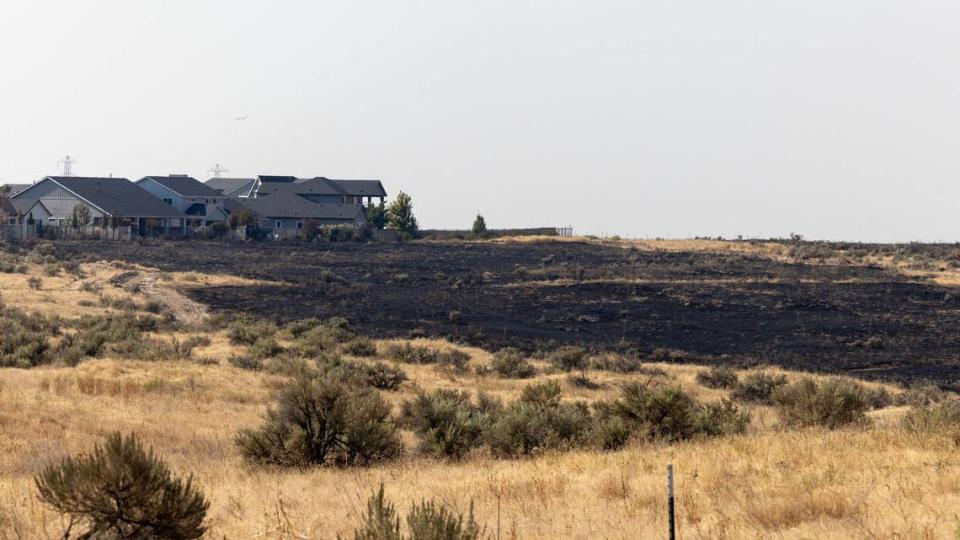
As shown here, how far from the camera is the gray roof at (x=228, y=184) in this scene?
390 ft

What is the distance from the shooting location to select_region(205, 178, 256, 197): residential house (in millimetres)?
117750

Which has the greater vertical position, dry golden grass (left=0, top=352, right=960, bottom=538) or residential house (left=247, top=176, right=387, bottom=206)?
residential house (left=247, top=176, right=387, bottom=206)

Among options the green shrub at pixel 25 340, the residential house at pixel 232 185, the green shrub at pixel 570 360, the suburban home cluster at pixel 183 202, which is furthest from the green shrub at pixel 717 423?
the residential house at pixel 232 185

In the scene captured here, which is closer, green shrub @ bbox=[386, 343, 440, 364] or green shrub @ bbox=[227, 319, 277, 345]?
green shrub @ bbox=[386, 343, 440, 364]

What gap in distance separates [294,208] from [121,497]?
99819mm

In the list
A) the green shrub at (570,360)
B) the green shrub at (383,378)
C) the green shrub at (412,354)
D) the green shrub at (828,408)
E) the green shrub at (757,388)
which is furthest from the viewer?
the green shrub at (570,360)

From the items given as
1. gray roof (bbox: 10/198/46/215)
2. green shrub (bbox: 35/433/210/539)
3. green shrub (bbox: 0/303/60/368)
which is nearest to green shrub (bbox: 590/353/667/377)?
green shrub (bbox: 0/303/60/368)

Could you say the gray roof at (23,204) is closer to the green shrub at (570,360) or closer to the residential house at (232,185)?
the residential house at (232,185)

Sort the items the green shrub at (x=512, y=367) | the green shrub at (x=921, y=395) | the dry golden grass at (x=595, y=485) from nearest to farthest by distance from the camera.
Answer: the dry golden grass at (x=595, y=485), the green shrub at (x=921, y=395), the green shrub at (x=512, y=367)

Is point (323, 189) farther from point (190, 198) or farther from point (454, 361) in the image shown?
point (454, 361)

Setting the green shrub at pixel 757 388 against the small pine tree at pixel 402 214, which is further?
the small pine tree at pixel 402 214

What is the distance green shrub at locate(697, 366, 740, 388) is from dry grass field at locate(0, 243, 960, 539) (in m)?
8.21

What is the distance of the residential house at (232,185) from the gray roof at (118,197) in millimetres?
18462

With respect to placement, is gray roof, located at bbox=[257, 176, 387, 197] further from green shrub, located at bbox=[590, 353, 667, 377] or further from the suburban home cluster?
green shrub, located at bbox=[590, 353, 667, 377]
